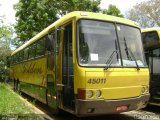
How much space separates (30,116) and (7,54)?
115ft

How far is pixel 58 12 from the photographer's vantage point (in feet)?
117

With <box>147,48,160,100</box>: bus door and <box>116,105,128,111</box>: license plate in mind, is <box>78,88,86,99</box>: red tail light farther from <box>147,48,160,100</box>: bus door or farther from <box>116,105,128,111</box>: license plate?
<box>147,48,160,100</box>: bus door

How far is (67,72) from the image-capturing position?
1052cm

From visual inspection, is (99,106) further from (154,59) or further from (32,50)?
(32,50)

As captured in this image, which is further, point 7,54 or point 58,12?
point 7,54

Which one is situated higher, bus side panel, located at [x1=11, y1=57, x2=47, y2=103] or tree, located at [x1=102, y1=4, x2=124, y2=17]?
tree, located at [x1=102, y1=4, x2=124, y2=17]

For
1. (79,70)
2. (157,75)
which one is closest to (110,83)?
(79,70)

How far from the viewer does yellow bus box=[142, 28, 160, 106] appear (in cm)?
1356

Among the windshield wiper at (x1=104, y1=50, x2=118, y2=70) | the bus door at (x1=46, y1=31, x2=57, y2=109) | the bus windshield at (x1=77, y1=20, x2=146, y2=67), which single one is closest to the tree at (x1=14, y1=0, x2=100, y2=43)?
the bus door at (x1=46, y1=31, x2=57, y2=109)

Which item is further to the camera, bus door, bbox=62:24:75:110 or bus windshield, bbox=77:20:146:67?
bus door, bbox=62:24:75:110

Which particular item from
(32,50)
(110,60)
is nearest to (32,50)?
(32,50)

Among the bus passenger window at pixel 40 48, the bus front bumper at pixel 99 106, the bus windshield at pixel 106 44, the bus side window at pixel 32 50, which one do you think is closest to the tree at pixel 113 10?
the bus side window at pixel 32 50

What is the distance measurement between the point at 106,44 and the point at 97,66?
822mm

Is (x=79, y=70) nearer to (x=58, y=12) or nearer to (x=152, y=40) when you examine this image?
(x=152, y=40)
